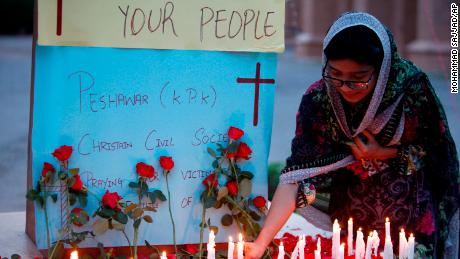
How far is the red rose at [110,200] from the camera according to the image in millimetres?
3096

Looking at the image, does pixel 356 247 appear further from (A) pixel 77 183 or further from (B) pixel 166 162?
(A) pixel 77 183

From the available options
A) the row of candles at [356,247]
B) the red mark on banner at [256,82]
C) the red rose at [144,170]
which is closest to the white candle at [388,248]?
the row of candles at [356,247]

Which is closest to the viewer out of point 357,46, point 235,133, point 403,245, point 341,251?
point 341,251

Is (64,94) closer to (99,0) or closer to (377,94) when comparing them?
(99,0)

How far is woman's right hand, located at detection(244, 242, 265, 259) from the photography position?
3063 millimetres

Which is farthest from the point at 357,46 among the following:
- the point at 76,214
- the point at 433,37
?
the point at 433,37

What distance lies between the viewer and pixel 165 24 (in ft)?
10.6

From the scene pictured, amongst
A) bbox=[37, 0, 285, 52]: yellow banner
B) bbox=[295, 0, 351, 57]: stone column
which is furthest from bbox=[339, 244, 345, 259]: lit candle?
bbox=[295, 0, 351, 57]: stone column

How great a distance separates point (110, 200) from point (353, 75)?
111cm

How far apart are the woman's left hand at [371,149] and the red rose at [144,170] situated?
886 mm

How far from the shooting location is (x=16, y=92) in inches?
510

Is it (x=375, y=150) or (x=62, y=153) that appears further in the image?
(x=375, y=150)

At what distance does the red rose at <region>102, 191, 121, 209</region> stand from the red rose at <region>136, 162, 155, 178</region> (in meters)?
0.15

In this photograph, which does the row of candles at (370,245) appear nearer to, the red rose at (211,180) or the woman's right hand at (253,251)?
the woman's right hand at (253,251)
